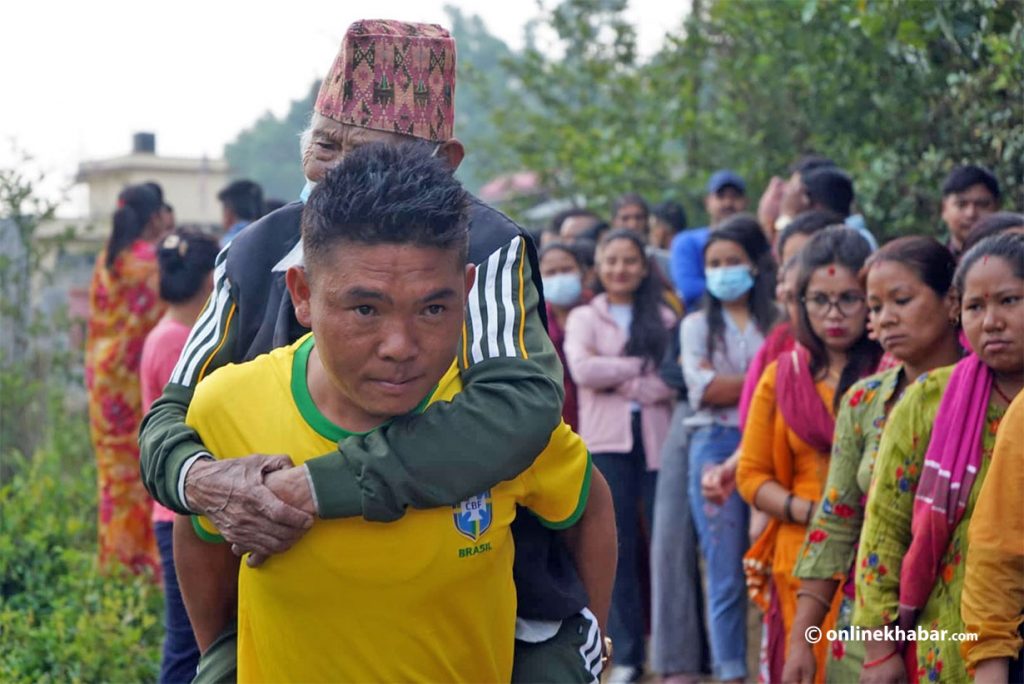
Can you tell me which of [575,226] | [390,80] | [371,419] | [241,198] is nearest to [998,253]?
[390,80]

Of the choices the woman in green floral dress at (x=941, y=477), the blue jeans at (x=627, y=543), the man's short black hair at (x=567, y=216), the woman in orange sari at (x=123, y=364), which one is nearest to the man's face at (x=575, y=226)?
the man's short black hair at (x=567, y=216)

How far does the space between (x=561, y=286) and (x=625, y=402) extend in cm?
102

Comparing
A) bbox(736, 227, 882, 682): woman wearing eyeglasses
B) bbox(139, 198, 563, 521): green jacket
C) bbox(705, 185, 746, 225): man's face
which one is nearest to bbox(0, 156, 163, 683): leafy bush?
bbox(736, 227, 882, 682): woman wearing eyeglasses

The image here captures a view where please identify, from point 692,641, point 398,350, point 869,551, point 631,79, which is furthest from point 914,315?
point 631,79

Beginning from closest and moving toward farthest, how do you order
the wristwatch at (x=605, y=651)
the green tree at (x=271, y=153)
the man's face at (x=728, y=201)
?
the wristwatch at (x=605, y=651), the man's face at (x=728, y=201), the green tree at (x=271, y=153)

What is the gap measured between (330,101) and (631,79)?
9.69 m

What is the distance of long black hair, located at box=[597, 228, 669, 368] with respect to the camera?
7.55 metres

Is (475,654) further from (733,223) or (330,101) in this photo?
(733,223)

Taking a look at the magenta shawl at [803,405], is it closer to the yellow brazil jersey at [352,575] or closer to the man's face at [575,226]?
the yellow brazil jersey at [352,575]

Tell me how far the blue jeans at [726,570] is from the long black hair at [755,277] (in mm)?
574

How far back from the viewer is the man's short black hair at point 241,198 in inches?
393

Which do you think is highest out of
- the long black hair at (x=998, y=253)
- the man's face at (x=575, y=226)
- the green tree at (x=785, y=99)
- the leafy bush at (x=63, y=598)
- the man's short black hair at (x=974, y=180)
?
the green tree at (x=785, y=99)

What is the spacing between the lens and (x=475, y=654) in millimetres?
2732

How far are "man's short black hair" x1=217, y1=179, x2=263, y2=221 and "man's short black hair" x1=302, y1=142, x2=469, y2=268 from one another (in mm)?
7514
